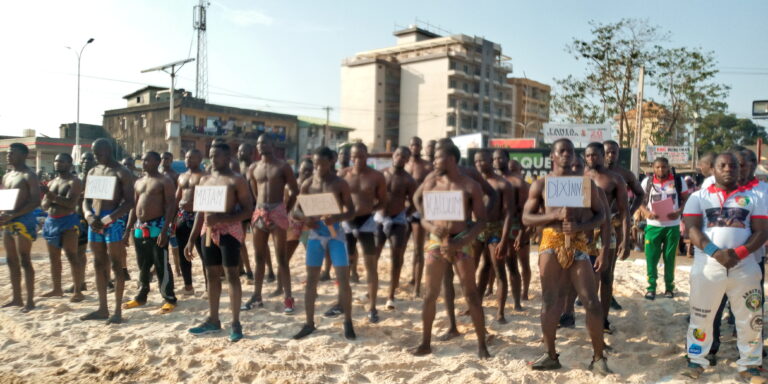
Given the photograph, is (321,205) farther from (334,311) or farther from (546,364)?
(546,364)

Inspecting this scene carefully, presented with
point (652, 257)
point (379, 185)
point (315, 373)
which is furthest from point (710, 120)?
point (315, 373)

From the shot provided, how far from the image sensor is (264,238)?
670 centimetres

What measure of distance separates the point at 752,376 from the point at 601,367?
1.23 meters

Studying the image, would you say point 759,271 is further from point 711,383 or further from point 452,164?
point 452,164

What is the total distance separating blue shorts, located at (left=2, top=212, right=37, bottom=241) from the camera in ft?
22.5

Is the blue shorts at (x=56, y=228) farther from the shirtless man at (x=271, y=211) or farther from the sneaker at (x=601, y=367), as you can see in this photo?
the sneaker at (x=601, y=367)

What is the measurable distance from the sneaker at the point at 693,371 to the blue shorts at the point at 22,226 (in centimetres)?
757

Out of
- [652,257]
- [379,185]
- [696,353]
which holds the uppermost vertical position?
[379,185]

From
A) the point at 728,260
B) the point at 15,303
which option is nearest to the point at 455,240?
the point at 728,260

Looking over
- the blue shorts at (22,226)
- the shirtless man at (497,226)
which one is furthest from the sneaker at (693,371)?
the blue shorts at (22,226)

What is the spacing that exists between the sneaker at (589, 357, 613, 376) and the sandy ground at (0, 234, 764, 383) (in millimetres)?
70

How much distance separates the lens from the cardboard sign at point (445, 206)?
4832mm

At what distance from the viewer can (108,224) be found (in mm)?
6348

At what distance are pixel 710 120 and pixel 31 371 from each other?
3709 centimetres
